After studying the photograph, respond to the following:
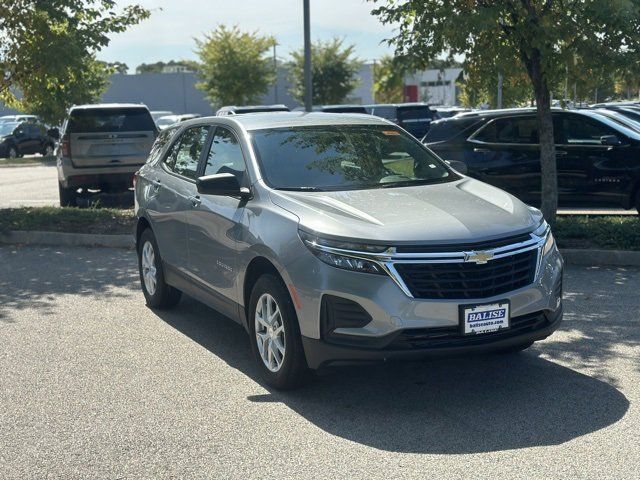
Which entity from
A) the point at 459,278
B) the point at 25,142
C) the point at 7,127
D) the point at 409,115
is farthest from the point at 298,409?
the point at 7,127

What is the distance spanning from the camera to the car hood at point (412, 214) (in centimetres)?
567

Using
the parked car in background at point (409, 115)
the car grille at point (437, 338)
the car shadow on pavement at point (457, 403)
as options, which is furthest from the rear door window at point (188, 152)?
the parked car in background at point (409, 115)

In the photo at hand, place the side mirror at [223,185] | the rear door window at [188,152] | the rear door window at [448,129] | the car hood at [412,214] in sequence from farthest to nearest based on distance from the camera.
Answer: the rear door window at [448,129]
the rear door window at [188,152]
the side mirror at [223,185]
the car hood at [412,214]

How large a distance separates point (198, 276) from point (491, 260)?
104 inches

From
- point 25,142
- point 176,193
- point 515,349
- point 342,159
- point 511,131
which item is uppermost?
point 342,159

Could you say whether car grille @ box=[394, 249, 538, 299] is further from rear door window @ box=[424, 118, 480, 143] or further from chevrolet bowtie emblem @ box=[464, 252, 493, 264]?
rear door window @ box=[424, 118, 480, 143]

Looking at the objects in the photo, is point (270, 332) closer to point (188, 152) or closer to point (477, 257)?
point (477, 257)

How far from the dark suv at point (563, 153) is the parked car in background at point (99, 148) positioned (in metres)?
5.82

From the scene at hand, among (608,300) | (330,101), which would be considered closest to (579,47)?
(608,300)

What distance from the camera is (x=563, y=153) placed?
45.8ft

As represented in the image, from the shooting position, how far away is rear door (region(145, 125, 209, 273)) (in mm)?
7750

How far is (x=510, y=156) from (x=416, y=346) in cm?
942

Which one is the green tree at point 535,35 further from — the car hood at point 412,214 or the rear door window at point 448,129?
the car hood at point 412,214

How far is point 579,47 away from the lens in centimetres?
1124
